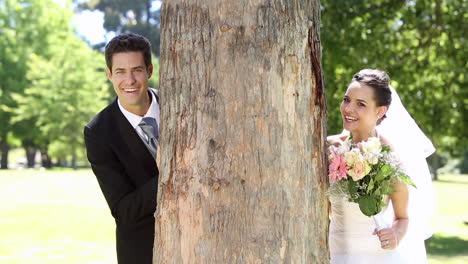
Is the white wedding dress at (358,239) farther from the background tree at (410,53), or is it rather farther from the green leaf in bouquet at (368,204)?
the background tree at (410,53)

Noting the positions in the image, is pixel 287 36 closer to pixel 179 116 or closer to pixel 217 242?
pixel 179 116

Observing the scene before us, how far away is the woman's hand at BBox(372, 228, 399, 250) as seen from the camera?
4.00 metres

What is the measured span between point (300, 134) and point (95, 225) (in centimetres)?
1471

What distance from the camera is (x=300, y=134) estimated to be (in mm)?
3068

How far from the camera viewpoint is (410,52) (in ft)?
50.6

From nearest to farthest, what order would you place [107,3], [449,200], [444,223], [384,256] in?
[384,256] → [444,223] → [449,200] → [107,3]

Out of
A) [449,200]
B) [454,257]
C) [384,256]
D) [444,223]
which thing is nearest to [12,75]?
[449,200]

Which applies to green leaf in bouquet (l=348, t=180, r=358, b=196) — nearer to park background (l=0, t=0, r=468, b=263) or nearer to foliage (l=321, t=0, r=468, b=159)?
park background (l=0, t=0, r=468, b=263)

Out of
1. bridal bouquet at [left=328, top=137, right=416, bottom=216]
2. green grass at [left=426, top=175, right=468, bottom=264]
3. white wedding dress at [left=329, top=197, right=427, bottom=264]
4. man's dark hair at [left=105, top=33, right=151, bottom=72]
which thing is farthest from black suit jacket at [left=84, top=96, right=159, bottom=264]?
green grass at [left=426, top=175, right=468, bottom=264]

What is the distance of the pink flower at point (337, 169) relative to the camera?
3.66 m

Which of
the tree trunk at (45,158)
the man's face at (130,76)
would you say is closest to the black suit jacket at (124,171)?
the man's face at (130,76)

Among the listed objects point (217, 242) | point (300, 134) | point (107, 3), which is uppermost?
point (107, 3)

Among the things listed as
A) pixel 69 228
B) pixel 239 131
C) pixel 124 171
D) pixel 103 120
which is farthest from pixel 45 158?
pixel 239 131

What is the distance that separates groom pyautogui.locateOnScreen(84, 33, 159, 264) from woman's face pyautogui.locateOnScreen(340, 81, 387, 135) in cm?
119
